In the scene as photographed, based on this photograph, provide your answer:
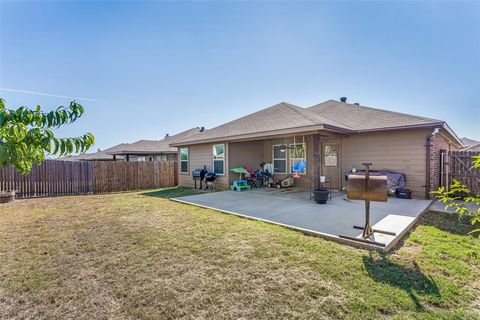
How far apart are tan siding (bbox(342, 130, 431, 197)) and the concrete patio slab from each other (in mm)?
917

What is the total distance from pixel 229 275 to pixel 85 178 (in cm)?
1129

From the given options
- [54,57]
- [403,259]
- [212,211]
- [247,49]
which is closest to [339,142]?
[247,49]

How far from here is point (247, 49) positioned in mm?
9547

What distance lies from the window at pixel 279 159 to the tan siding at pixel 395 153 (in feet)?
9.47

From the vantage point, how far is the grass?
2.30 m

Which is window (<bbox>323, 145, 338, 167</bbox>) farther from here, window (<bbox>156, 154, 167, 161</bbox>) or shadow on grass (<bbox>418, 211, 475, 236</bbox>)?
window (<bbox>156, 154, 167, 161</bbox>)

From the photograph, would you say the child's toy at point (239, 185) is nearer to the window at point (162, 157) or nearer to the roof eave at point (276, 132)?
the roof eave at point (276, 132)

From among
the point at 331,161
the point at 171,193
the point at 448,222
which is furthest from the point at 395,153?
the point at 171,193

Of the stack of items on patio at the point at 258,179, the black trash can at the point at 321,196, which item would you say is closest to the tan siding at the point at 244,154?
the stack of items on patio at the point at 258,179

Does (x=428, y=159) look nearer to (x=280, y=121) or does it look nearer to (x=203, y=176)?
(x=280, y=121)

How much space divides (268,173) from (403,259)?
842cm

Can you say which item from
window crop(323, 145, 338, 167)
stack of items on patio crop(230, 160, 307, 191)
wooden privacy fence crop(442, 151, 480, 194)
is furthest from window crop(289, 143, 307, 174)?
wooden privacy fence crop(442, 151, 480, 194)

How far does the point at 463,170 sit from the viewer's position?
26.8 ft

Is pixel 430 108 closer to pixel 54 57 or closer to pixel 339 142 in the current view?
pixel 339 142
